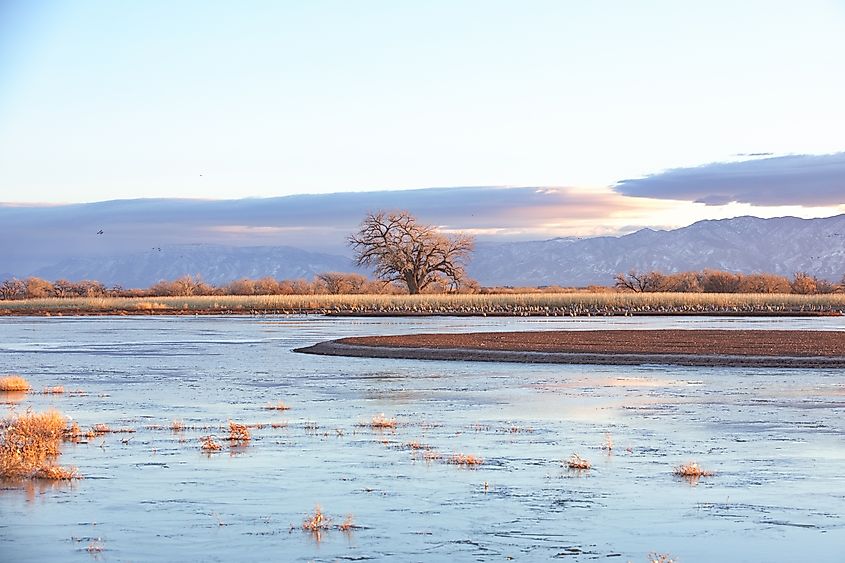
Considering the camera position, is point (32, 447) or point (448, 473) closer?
point (448, 473)

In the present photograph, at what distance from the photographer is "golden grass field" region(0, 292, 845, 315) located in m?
78.9

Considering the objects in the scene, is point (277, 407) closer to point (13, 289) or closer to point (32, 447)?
point (32, 447)

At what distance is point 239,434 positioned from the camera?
53.8ft

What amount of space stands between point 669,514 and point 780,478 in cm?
248

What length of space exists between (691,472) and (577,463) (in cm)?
134

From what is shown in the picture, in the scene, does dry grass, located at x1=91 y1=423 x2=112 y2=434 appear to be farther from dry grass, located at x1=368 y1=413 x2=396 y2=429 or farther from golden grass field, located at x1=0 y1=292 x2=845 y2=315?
golden grass field, located at x1=0 y1=292 x2=845 y2=315

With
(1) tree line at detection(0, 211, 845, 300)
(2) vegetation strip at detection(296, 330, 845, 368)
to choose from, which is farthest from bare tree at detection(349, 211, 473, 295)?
(2) vegetation strip at detection(296, 330, 845, 368)

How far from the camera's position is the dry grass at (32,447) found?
13148 millimetres

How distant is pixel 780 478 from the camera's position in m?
12.9

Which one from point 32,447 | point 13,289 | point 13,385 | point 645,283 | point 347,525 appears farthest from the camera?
point 13,289

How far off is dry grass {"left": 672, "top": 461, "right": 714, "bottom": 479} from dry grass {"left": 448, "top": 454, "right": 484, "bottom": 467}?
91.2 inches

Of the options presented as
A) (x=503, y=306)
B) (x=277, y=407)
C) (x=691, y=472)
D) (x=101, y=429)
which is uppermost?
(x=101, y=429)

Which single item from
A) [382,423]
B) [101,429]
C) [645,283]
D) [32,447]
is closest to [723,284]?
[645,283]

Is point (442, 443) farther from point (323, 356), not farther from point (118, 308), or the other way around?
point (118, 308)
